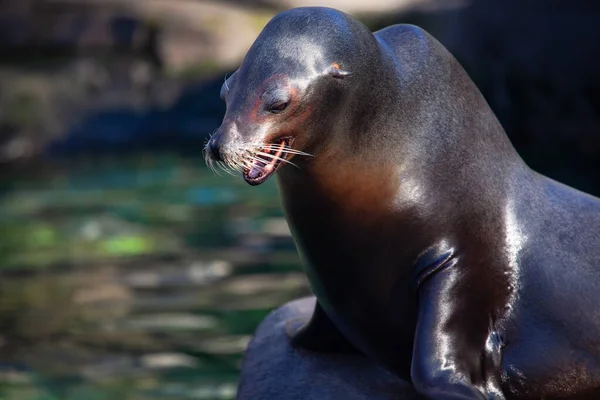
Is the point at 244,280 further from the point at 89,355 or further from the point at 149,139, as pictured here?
the point at 149,139

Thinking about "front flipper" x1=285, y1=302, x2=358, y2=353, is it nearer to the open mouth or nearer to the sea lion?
the sea lion

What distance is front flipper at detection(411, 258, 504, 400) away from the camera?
3689 mm

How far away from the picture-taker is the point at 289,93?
3518mm

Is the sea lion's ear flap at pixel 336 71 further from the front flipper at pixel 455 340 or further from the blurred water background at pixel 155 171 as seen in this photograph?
the blurred water background at pixel 155 171

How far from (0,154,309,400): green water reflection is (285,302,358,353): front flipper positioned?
1844mm

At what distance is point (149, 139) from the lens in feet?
51.8

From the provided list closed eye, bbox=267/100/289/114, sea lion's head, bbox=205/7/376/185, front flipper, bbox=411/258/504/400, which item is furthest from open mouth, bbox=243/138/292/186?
front flipper, bbox=411/258/504/400

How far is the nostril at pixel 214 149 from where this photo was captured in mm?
3455

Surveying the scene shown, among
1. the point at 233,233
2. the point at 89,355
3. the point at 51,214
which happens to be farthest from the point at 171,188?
the point at 89,355

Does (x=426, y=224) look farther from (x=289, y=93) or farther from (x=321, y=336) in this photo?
(x=321, y=336)

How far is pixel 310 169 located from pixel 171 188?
927 cm

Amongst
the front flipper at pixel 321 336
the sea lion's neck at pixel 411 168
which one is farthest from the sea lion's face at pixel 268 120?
the front flipper at pixel 321 336

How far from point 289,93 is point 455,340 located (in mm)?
971

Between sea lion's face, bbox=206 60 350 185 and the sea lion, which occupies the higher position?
sea lion's face, bbox=206 60 350 185
